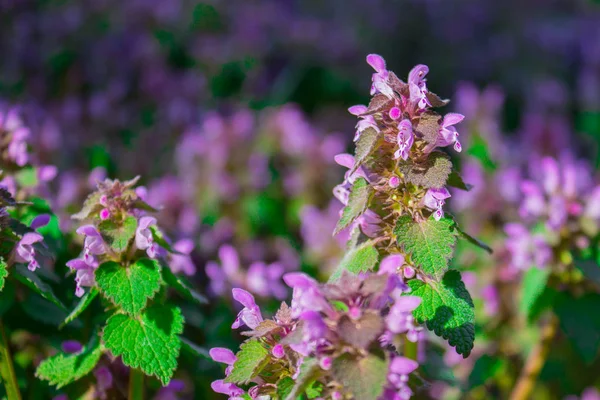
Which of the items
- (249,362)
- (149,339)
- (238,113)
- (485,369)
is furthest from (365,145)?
(238,113)

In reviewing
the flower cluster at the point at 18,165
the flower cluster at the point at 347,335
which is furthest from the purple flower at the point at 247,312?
the flower cluster at the point at 18,165

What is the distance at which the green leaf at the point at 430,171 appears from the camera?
1166mm

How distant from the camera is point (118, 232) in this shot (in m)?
1.29

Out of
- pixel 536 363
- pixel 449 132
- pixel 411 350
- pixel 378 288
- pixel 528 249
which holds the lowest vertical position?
pixel 536 363

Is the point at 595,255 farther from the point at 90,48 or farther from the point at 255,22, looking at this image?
the point at 255,22

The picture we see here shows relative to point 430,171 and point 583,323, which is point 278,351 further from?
point 583,323

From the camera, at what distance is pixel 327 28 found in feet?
18.9

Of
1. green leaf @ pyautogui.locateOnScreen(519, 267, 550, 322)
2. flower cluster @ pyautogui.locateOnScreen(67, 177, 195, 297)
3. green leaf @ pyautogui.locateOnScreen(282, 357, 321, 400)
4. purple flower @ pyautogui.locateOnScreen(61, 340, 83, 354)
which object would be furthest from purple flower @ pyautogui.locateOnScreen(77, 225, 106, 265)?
green leaf @ pyautogui.locateOnScreen(519, 267, 550, 322)

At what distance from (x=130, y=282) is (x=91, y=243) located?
99 mm

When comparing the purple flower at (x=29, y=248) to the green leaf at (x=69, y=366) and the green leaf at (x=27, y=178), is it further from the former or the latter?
the green leaf at (x=27, y=178)

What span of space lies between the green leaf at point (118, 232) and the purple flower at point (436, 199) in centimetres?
51

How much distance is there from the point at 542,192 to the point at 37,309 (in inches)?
53.1

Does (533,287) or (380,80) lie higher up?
(380,80)

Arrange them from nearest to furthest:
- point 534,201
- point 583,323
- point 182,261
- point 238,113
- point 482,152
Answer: point 182,261 → point 583,323 → point 534,201 → point 482,152 → point 238,113
